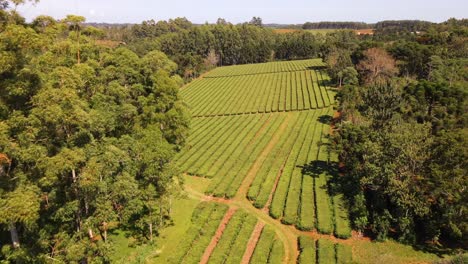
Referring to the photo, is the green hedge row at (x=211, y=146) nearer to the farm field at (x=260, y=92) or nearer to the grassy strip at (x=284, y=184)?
the farm field at (x=260, y=92)

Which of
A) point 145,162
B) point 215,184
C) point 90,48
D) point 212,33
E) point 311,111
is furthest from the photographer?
point 212,33

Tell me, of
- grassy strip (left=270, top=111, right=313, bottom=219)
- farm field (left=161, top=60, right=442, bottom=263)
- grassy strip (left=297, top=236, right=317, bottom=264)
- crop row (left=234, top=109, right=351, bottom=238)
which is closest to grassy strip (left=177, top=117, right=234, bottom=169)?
farm field (left=161, top=60, right=442, bottom=263)

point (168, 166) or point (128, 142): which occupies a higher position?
point (128, 142)

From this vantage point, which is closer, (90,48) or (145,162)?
(145,162)

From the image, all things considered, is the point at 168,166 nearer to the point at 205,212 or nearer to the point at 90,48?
the point at 205,212

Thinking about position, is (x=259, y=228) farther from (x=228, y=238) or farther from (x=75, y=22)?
(x=75, y=22)

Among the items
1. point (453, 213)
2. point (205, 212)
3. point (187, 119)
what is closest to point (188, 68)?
point (187, 119)

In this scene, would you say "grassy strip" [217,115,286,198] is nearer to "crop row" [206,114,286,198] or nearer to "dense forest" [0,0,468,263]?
"crop row" [206,114,286,198]
